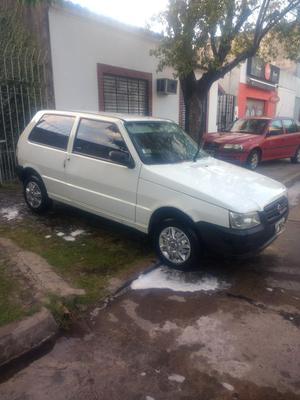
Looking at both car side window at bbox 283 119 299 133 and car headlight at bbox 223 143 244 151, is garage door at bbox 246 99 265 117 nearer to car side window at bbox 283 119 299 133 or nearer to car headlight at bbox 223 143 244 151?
car side window at bbox 283 119 299 133

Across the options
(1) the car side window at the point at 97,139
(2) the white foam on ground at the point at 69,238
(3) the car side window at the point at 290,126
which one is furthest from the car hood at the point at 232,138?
(2) the white foam on ground at the point at 69,238

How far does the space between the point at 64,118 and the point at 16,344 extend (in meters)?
3.44

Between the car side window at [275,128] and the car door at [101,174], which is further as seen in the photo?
the car side window at [275,128]

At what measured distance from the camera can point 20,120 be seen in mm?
8078

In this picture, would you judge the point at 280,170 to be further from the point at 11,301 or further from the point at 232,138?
the point at 11,301

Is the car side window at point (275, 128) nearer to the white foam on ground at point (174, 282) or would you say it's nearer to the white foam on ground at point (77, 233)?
the white foam on ground at point (77, 233)

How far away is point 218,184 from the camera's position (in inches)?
162

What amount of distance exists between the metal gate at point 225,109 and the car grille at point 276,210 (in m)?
12.6

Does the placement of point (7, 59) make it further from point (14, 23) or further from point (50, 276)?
point (50, 276)

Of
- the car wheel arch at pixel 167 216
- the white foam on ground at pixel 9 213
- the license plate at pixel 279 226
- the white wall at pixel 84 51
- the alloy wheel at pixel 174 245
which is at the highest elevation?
the white wall at pixel 84 51

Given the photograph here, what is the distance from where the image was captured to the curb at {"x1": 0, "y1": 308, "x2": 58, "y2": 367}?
2.79 m

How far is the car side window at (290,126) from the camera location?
12.0 meters

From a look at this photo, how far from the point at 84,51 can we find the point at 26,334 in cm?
830

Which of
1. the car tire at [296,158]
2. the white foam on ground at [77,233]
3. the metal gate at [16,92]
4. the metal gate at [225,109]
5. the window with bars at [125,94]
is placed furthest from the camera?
the metal gate at [225,109]
